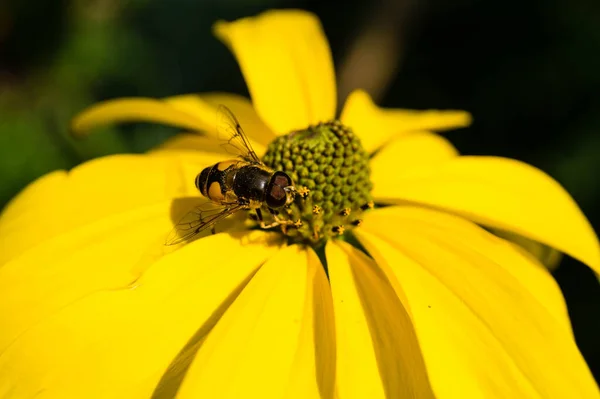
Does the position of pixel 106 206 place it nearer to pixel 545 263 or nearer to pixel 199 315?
pixel 199 315

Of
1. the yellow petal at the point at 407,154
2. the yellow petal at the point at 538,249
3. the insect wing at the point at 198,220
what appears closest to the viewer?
the insect wing at the point at 198,220

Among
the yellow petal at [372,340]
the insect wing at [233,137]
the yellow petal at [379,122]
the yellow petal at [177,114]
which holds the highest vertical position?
the yellow petal at [177,114]

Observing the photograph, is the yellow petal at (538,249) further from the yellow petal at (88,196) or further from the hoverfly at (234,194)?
the yellow petal at (88,196)

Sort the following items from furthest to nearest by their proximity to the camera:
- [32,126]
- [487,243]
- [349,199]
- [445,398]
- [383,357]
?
[32,126] < [349,199] < [487,243] < [383,357] < [445,398]

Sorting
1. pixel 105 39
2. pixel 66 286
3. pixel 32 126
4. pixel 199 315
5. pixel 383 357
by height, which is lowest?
pixel 383 357

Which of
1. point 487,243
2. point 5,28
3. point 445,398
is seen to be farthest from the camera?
point 5,28

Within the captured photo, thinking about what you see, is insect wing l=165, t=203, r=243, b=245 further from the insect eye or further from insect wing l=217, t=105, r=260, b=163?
insect wing l=217, t=105, r=260, b=163

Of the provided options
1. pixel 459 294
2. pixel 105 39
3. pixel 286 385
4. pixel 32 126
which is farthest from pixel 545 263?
pixel 105 39

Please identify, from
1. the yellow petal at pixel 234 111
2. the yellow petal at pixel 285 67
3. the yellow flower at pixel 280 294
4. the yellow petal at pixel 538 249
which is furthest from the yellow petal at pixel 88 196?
the yellow petal at pixel 538 249
